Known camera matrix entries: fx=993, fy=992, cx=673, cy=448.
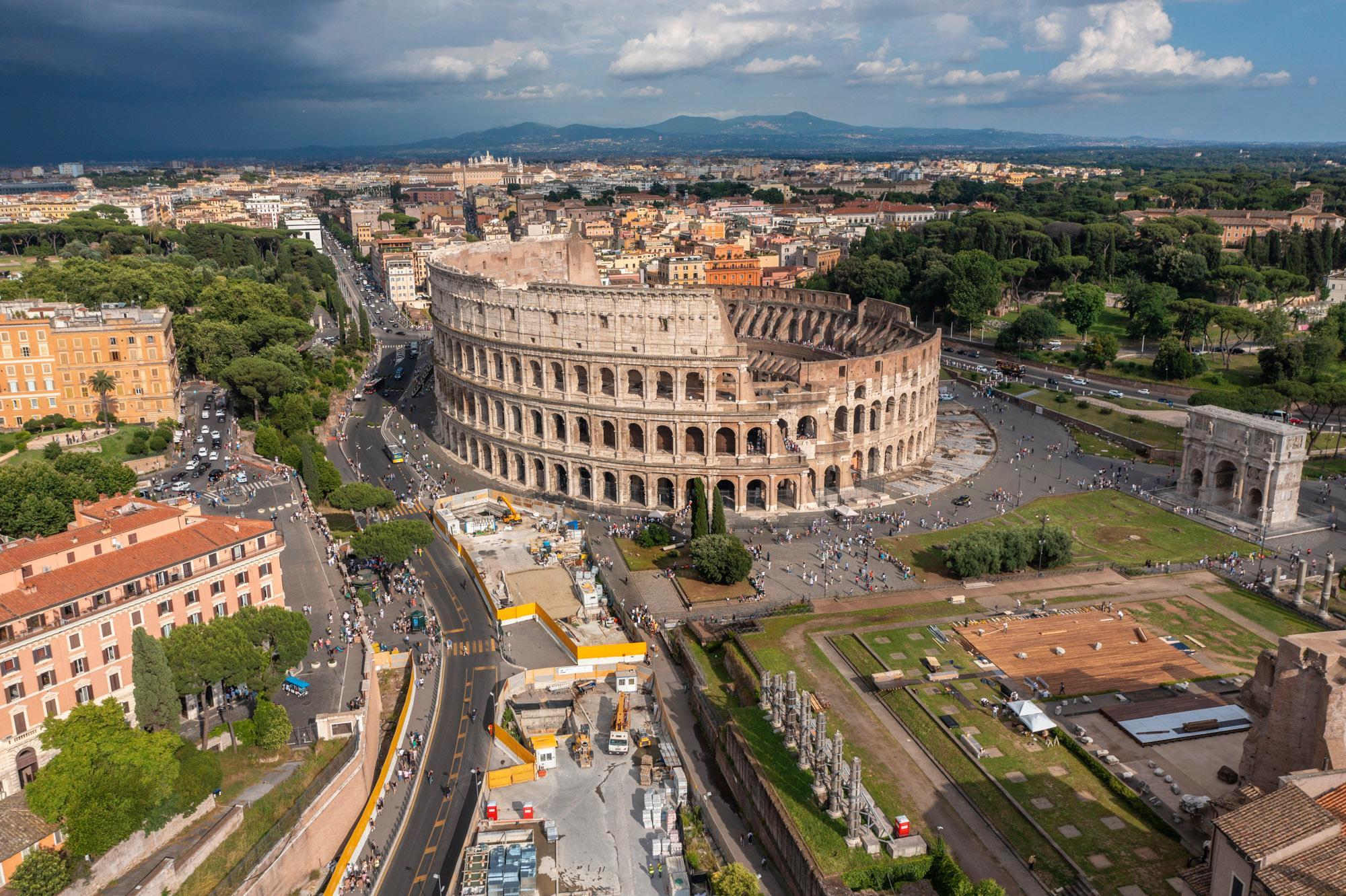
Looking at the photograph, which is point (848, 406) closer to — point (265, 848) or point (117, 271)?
point (265, 848)

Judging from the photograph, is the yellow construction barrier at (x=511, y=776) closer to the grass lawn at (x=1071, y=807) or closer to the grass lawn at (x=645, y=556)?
the grass lawn at (x=1071, y=807)

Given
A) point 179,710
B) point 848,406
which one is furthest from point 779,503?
point 179,710

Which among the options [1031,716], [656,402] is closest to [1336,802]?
[1031,716]

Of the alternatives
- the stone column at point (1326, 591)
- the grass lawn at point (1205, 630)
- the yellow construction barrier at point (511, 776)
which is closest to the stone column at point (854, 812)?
the yellow construction barrier at point (511, 776)

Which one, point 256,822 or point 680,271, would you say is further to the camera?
point 680,271

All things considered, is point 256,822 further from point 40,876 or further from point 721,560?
point 721,560

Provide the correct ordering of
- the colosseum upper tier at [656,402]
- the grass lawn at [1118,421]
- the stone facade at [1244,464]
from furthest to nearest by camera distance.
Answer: the grass lawn at [1118,421], the colosseum upper tier at [656,402], the stone facade at [1244,464]

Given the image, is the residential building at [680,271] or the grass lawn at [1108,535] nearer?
the grass lawn at [1108,535]
